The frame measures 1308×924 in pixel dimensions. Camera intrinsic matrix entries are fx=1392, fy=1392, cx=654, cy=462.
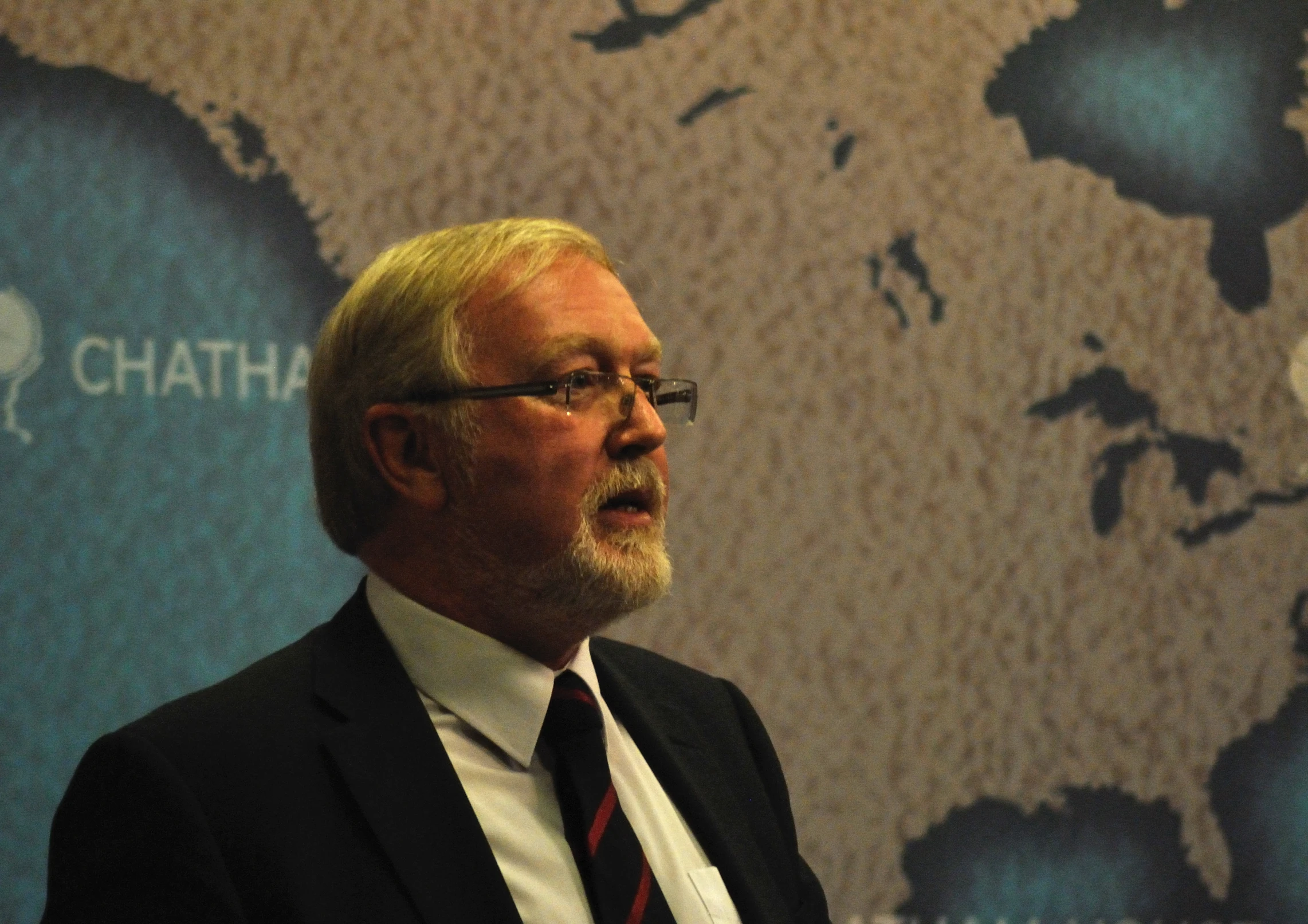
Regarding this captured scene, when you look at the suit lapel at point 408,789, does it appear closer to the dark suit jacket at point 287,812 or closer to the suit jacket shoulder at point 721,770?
the dark suit jacket at point 287,812

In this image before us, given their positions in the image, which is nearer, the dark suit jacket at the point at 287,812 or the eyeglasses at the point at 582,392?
the dark suit jacket at the point at 287,812

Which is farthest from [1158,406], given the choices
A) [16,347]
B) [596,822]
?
[16,347]

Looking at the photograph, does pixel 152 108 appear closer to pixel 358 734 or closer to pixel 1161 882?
pixel 358 734

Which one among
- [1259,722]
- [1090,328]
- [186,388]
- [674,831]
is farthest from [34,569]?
[1259,722]

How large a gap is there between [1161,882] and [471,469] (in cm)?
108

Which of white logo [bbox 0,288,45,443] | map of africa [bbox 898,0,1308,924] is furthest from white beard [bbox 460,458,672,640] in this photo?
map of africa [bbox 898,0,1308,924]

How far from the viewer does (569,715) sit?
1.10 metres

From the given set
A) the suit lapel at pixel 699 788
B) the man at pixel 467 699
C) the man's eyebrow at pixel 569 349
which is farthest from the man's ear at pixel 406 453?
the suit lapel at pixel 699 788

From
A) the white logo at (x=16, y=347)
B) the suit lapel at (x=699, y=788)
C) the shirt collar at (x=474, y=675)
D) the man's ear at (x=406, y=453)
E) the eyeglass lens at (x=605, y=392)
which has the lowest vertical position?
the suit lapel at (x=699, y=788)

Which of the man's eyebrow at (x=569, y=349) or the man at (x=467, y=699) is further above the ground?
the man's eyebrow at (x=569, y=349)

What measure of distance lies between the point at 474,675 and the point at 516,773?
8cm

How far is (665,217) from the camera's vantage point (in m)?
1.58

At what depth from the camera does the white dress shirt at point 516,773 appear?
1024 millimetres

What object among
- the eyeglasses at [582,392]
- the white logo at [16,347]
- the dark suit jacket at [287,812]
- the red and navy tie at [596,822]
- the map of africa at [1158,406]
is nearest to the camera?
the dark suit jacket at [287,812]
